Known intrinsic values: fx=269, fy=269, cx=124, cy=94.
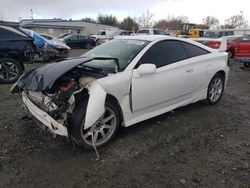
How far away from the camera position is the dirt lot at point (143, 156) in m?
3.14

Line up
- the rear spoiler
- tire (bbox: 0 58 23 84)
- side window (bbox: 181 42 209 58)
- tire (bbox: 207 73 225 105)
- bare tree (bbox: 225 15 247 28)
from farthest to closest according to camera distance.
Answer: bare tree (bbox: 225 15 247 28) < tire (bbox: 0 58 23 84) < the rear spoiler < tire (bbox: 207 73 225 105) < side window (bbox: 181 42 209 58)

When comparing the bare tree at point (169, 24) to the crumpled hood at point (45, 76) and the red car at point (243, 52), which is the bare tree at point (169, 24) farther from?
the crumpled hood at point (45, 76)

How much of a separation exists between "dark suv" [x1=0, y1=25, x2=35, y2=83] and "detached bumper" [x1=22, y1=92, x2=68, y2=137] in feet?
15.2

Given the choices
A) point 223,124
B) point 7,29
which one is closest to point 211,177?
point 223,124

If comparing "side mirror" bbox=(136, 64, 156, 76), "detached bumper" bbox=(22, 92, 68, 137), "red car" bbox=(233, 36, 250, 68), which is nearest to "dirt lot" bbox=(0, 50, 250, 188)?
"detached bumper" bbox=(22, 92, 68, 137)

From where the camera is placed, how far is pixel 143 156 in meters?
3.67

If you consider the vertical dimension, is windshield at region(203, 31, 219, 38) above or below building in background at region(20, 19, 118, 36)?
below

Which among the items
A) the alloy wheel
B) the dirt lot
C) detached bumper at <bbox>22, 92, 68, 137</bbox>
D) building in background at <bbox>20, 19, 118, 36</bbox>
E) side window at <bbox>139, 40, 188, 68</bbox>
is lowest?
the dirt lot

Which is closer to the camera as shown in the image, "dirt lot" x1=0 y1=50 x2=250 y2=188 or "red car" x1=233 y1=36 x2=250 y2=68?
"dirt lot" x1=0 y1=50 x2=250 y2=188

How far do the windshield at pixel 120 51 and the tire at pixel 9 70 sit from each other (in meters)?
4.10

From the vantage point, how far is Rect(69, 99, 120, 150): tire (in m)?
3.52

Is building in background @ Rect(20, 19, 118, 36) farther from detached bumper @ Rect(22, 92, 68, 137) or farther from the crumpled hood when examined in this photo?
→ detached bumper @ Rect(22, 92, 68, 137)

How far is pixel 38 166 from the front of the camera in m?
3.41

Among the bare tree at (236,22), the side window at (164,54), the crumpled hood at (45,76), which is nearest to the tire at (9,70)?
the crumpled hood at (45,76)
